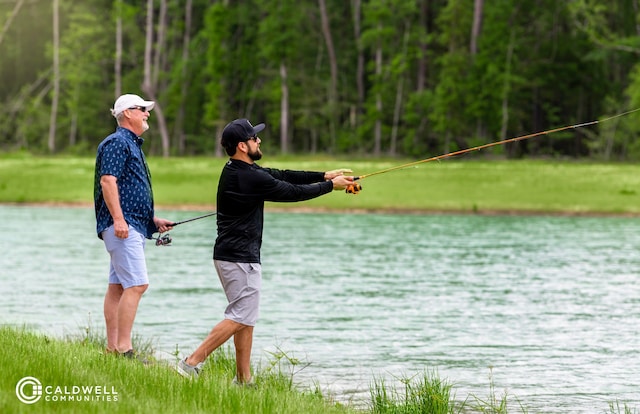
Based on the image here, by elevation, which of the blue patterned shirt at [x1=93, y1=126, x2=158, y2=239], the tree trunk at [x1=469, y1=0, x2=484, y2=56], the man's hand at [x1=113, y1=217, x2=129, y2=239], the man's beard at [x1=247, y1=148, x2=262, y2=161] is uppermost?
the tree trunk at [x1=469, y1=0, x2=484, y2=56]

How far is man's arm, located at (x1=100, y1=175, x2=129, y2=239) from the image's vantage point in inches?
360

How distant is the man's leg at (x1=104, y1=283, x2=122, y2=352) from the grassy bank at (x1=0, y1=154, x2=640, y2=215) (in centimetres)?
2864

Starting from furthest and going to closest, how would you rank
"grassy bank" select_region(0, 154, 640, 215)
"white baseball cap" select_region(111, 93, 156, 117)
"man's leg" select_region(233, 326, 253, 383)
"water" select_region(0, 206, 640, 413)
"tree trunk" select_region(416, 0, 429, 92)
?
"tree trunk" select_region(416, 0, 429, 92) < "grassy bank" select_region(0, 154, 640, 215) < "water" select_region(0, 206, 640, 413) < "white baseball cap" select_region(111, 93, 156, 117) < "man's leg" select_region(233, 326, 253, 383)

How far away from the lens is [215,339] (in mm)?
8859

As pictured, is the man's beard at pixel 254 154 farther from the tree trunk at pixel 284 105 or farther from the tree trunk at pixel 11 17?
the tree trunk at pixel 11 17

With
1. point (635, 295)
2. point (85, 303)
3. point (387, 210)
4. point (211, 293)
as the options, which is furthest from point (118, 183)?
point (387, 210)

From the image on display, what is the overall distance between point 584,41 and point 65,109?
3038cm

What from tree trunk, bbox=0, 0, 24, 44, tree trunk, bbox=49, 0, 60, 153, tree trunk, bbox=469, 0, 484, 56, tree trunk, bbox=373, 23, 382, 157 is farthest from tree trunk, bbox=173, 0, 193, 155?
tree trunk, bbox=469, 0, 484, 56

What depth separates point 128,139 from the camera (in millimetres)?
9391

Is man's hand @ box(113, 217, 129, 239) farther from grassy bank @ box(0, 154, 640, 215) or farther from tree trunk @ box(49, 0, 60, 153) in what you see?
tree trunk @ box(49, 0, 60, 153)

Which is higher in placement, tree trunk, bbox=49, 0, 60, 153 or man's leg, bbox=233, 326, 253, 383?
tree trunk, bbox=49, 0, 60, 153

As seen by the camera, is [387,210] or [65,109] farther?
[65,109]

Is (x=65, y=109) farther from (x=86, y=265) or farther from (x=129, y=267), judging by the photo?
(x=129, y=267)

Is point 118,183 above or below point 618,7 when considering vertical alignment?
below
